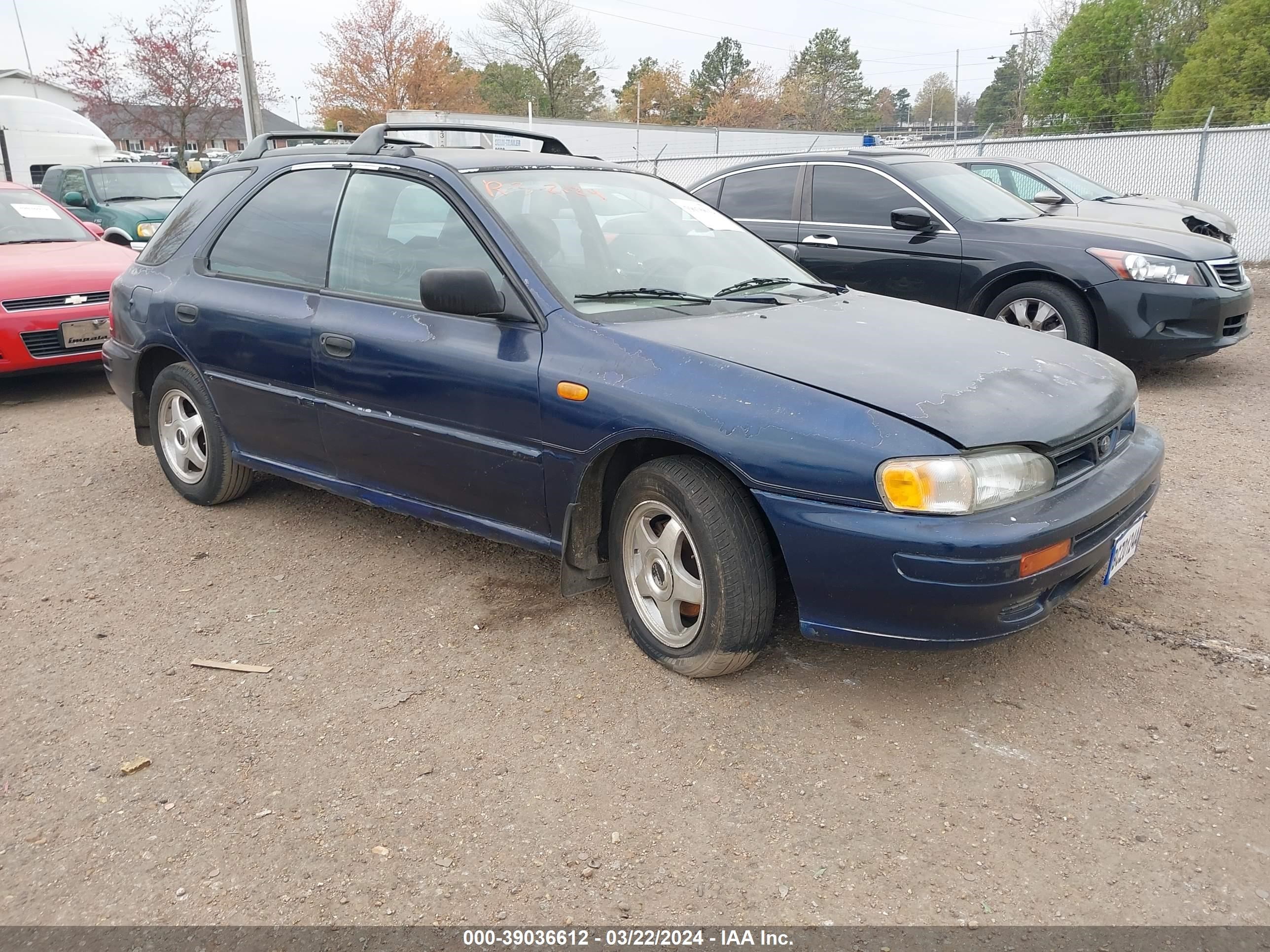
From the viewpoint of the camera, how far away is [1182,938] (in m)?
2.14

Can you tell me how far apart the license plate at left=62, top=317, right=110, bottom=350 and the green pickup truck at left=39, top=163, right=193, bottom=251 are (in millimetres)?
5861

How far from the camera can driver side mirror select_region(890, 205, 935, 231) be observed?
7055 mm

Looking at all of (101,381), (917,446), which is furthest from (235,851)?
(101,381)

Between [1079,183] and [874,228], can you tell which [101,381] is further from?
[1079,183]

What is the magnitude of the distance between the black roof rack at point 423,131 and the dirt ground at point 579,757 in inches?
68.2

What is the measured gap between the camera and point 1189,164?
47.3ft

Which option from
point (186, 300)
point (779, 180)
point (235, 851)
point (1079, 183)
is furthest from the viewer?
point (1079, 183)

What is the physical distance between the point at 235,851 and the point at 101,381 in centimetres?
695

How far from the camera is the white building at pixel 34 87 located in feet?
140

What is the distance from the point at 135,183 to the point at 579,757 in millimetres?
14141

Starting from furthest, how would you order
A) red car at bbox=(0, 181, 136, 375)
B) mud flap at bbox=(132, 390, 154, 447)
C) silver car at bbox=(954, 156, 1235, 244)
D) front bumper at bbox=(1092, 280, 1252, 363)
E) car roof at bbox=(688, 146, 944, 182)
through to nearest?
silver car at bbox=(954, 156, 1235, 244)
car roof at bbox=(688, 146, 944, 182)
red car at bbox=(0, 181, 136, 375)
front bumper at bbox=(1092, 280, 1252, 363)
mud flap at bbox=(132, 390, 154, 447)

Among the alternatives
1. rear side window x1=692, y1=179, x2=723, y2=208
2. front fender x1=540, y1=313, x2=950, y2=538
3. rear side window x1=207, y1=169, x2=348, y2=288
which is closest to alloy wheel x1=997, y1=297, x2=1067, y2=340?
rear side window x1=692, y1=179, x2=723, y2=208

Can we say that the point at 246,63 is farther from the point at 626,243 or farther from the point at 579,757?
the point at 579,757

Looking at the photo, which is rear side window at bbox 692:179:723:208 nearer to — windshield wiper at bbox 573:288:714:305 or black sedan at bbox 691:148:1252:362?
black sedan at bbox 691:148:1252:362
